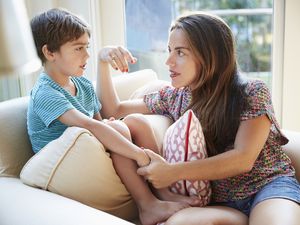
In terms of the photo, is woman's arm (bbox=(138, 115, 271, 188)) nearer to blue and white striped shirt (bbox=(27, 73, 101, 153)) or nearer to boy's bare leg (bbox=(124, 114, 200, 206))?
boy's bare leg (bbox=(124, 114, 200, 206))

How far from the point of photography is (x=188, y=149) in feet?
4.69

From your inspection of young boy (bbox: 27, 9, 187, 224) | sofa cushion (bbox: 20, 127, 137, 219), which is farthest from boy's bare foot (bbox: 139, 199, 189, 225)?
sofa cushion (bbox: 20, 127, 137, 219)

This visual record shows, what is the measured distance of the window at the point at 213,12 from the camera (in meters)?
2.56

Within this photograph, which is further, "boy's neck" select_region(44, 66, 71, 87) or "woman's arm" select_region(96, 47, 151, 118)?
"woman's arm" select_region(96, 47, 151, 118)

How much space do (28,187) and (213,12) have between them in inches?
63.0

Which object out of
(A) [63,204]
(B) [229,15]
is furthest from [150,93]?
(B) [229,15]

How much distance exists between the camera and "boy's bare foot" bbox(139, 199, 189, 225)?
1.39m

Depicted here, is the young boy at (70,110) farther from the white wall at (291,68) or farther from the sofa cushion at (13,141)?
the white wall at (291,68)

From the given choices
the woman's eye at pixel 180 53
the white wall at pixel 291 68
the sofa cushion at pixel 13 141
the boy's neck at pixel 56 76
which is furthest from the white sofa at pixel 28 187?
the white wall at pixel 291 68

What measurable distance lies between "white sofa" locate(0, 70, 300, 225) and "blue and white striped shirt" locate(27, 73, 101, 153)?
0.16 feet

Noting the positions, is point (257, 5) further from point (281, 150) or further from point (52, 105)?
point (52, 105)

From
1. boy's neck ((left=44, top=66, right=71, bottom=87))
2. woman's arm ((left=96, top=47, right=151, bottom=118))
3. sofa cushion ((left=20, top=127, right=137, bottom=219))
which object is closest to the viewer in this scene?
sofa cushion ((left=20, top=127, right=137, bottom=219))

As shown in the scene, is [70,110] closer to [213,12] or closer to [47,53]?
[47,53]

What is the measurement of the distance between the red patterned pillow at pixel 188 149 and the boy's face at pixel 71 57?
0.39m
